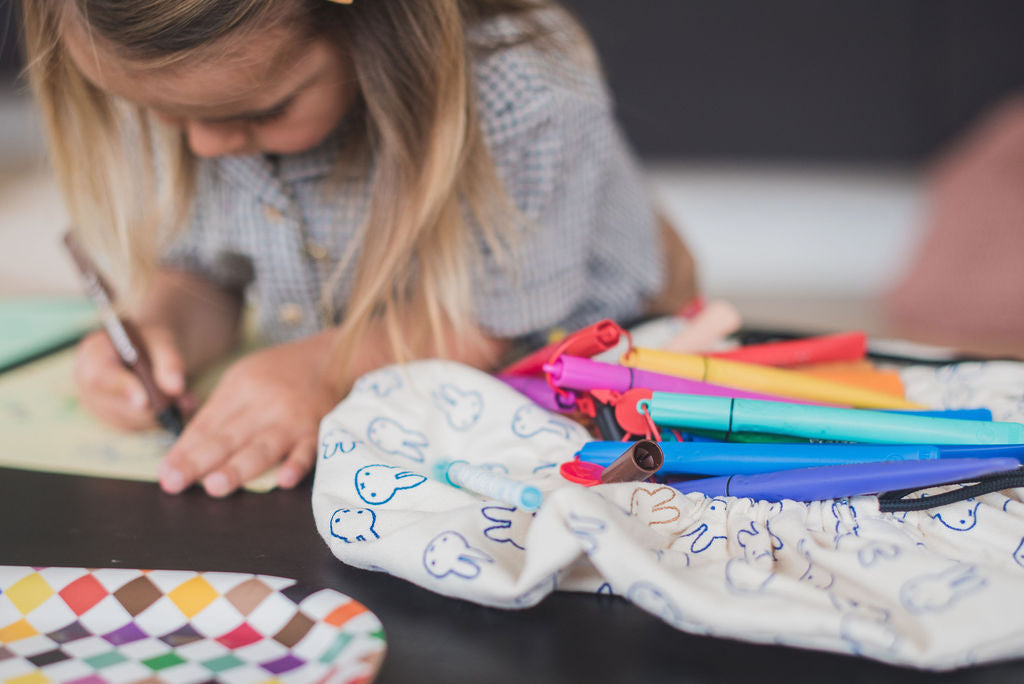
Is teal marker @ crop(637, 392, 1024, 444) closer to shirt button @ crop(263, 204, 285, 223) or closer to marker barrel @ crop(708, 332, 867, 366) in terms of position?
marker barrel @ crop(708, 332, 867, 366)

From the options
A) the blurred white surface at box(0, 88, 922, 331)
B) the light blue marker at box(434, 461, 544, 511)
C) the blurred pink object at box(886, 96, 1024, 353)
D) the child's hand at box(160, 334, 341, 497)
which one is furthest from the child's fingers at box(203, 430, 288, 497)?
the blurred white surface at box(0, 88, 922, 331)

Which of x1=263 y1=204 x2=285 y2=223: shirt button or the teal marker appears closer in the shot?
the teal marker

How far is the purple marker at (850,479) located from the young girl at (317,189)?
0.21 m

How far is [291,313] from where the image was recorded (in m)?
0.65

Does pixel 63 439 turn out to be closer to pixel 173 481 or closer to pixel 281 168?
pixel 173 481

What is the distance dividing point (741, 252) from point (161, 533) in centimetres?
120

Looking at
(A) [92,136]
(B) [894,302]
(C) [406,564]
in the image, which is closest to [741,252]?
(B) [894,302]

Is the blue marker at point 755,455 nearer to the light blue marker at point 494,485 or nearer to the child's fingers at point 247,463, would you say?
the light blue marker at point 494,485

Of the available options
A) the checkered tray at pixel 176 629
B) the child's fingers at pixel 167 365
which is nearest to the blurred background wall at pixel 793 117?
the child's fingers at pixel 167 365

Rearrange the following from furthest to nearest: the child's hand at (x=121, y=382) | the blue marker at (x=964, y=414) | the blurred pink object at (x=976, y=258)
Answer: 1. the blurred pink object at (x=976, y=258)
2. the child's hand at (x=121, y=382)
3. the blue marker at (x=964, y=414)

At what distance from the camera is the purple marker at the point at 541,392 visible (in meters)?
0.45

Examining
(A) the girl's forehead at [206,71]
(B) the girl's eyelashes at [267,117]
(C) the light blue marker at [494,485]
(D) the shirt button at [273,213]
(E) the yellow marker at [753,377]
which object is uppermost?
(A) the girl's forehead at [206,71]

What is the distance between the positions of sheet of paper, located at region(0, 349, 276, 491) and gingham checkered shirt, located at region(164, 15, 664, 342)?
0.15 meters

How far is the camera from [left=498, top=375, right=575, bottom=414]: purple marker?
448 mm
